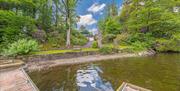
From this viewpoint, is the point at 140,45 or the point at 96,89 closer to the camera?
the point at 96,89

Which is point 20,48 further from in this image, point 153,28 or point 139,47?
point 153,28

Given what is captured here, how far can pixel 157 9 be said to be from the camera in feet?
96.5

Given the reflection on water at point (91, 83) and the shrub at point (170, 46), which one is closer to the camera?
the reflection on water at point (91, 83)

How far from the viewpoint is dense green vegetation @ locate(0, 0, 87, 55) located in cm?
2030

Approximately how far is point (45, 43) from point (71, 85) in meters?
17.2

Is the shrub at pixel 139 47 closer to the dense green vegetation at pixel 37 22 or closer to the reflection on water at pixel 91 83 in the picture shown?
the dense green vegetation at pixel 37 22

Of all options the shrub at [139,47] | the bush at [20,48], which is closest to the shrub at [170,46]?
the shrub at [139,47]

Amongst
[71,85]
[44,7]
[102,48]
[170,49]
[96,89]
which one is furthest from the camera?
[44,7]

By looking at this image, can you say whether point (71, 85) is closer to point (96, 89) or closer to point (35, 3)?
point (96, 89)

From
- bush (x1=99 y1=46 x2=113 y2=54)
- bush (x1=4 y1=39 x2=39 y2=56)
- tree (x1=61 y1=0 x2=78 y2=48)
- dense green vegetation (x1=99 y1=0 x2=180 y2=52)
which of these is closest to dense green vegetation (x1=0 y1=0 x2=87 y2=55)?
tree (x1=61 y1=0 x2=78 y2=48)

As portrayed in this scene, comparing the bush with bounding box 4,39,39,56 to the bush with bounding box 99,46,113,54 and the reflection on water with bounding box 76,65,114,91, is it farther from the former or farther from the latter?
the bush with bounding box 99,46,113,54

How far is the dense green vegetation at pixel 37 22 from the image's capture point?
20297 mm

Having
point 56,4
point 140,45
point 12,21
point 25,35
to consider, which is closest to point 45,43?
point 25,35

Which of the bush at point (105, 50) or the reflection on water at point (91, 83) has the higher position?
the bush at point (105, 50)
